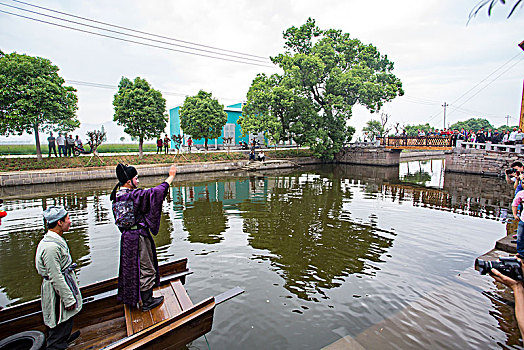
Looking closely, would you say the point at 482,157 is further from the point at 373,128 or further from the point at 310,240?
the point at 373,128

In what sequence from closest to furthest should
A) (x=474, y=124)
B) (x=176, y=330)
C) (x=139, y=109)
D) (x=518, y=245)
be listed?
(x=176, y=330) → (x=518, y=245) → (x=139, y=109) → (x=474, y=124)

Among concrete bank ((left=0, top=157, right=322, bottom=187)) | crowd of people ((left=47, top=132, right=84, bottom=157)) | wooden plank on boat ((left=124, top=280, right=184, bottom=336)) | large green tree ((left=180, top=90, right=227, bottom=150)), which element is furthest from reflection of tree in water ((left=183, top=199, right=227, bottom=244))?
large green tree ((left=180, top=90, right=227, bottom=150))

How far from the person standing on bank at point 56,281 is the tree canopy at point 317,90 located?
2087 centimetres

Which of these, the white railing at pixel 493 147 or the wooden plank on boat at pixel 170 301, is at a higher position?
the white railing at pixel 493 147

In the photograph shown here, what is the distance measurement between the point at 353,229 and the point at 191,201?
6.65 meters

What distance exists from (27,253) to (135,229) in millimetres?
4985

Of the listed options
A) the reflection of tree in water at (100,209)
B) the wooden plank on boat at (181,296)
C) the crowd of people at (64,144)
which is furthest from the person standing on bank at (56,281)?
the crowd of people at (64,144)

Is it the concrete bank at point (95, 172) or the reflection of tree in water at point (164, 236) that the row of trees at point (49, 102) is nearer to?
the concrete bank at point (95, 172)

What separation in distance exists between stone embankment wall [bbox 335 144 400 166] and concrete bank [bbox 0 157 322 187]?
9.26 metres

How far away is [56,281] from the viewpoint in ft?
8.05

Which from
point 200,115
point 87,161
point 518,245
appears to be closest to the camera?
point 518,245

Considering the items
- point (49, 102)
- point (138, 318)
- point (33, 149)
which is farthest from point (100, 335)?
point (33, 149)

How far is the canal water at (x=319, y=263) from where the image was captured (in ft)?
11.8

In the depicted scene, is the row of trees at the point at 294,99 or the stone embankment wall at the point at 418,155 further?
the stone embankment wall at the point at 418,155
